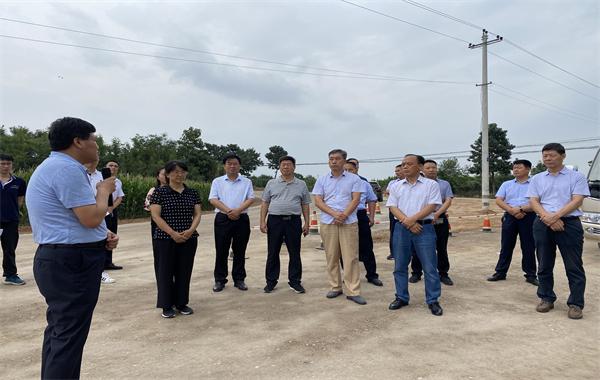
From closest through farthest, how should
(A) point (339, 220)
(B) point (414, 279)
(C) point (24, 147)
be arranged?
(A) point (339, 220) → (B) point (414, 279) → (C) point (24, 147)

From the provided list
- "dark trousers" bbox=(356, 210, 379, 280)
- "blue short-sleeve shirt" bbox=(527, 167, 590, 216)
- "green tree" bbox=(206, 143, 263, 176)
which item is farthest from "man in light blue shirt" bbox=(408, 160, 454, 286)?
"green tree" bbox=(206, 143, 263, 176)

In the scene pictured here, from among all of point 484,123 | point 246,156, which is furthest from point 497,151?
point 246,156

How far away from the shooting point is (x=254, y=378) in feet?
10.2

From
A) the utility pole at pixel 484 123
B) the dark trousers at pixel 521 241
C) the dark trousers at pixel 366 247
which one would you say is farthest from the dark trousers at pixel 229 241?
the utility pole at pixel 484 123

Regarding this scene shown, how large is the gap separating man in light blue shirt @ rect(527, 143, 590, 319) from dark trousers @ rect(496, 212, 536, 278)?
1.31 metres

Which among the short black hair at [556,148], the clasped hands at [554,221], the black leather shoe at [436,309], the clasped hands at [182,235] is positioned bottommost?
the black leather shoe at [436,309]

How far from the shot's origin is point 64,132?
8.34 ft

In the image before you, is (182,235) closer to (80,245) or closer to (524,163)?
(80,245)

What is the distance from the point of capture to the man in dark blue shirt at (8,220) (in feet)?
19.9

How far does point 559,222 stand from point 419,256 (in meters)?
1.52

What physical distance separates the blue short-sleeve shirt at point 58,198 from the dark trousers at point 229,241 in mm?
3191

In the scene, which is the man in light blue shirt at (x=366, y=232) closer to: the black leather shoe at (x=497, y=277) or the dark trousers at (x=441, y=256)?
the dark trousers at (x=441, y=256)

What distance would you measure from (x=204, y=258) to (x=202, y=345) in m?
4.72

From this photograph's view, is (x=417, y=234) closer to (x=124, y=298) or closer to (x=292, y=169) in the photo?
(x=292, y=169)
